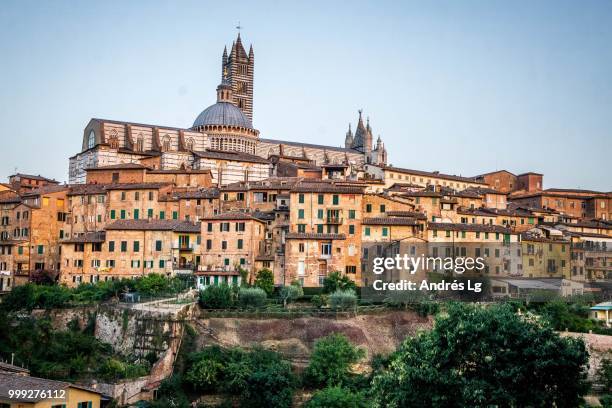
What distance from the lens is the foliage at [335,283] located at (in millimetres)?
47750

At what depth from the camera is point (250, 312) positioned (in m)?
43.4

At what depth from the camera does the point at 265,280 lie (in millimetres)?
48219

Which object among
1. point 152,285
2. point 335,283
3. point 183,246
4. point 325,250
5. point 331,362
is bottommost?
point 331,362

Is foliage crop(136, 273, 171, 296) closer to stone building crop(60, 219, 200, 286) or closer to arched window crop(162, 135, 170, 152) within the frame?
stone building crop(60, 219, 200, 286)

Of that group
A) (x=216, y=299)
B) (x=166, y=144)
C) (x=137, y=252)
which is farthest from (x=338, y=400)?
(x=166, y=144)

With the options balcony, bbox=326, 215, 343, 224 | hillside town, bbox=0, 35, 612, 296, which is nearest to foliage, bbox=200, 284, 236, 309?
hillside town, bbox=0, 35, 612, 296

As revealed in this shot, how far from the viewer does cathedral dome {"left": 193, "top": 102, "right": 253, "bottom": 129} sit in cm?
7869

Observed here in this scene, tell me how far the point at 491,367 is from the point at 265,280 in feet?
77.8

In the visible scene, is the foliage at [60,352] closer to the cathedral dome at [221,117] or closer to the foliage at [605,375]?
the foliage at [605,375]

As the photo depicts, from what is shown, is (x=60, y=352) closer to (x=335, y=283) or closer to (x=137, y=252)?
(x=137, y=252)

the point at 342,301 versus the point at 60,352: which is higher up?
the point at 342,301

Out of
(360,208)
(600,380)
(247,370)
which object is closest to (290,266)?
(360,208)

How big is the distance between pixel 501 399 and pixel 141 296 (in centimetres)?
2583

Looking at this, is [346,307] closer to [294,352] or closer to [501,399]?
[294,352]
